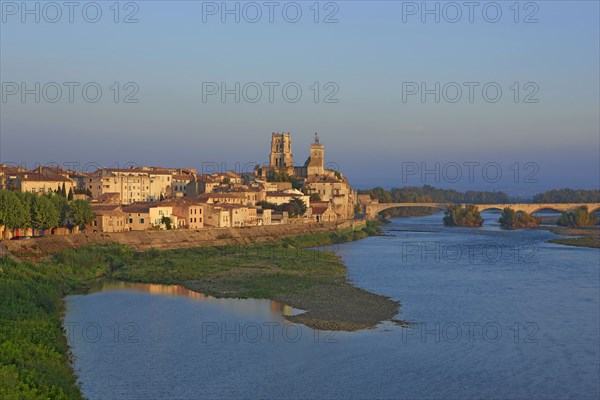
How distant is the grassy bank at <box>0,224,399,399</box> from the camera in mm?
9914

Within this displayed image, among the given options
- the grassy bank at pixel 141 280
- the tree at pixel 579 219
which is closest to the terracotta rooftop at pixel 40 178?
the grassy bank at pixel 141 280

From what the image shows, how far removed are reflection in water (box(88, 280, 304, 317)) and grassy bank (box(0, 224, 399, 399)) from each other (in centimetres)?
35

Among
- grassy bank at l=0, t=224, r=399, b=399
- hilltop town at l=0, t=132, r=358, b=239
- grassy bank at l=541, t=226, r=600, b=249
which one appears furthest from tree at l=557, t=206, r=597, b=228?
grassy bank at l=0, t=224, r=399, b=399

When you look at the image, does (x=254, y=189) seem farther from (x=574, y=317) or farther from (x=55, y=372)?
(x=55, y=372)

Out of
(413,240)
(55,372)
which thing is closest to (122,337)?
(55,372)

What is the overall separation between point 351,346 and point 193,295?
250 inches

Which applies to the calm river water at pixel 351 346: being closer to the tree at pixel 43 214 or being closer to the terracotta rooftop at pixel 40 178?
the tree at pixel 43 214

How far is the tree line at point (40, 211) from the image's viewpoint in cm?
2226

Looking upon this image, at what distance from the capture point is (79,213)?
992 inches

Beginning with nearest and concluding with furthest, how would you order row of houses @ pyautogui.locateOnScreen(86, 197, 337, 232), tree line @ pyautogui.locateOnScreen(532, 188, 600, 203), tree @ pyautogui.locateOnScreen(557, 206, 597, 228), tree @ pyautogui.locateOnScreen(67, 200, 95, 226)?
tree @ pyautogui.locateOnScreen(67, 200, 95, 226) → row of houses @ pyautogui.locateOnScreen(86, 197, 337, 232) → tree @ pyautogui.locateOnScreen(557, 206, 597, 228) → tree line @ pyautogui.locateOnScreen(532, 188, 600, 203)

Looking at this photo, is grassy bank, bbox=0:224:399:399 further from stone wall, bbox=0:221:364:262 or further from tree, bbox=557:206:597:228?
tree, bbox=557:206:597:228

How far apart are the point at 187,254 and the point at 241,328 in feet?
38.9

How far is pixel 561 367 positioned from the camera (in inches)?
455

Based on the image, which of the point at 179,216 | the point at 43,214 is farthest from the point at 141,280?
the point at 179,216
